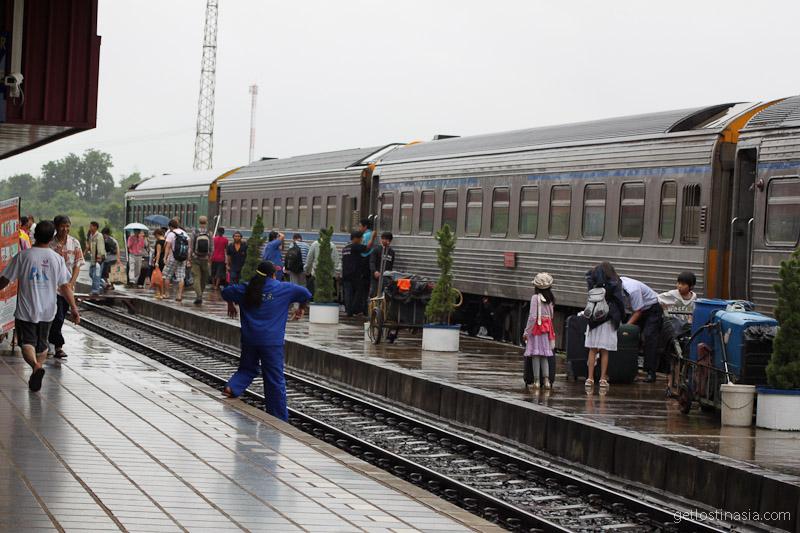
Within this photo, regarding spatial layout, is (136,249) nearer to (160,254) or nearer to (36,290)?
(160,254)

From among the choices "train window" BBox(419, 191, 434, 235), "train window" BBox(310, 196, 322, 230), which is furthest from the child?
"train window" BBox(310, 196, 322, 230)

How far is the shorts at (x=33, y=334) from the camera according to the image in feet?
46.3

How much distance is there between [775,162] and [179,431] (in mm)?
9066

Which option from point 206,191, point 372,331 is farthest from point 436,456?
point 206,191

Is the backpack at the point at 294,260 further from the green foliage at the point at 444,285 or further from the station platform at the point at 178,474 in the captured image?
the station platform at the point at 178,474

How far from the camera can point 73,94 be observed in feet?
49.1

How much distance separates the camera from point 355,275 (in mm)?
29516

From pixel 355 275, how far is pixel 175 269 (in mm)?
6207

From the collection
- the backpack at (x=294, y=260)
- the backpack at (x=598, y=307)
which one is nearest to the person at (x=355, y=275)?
the backpack at (x=294, y=260)

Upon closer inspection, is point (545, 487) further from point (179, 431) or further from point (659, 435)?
point (179, 431)

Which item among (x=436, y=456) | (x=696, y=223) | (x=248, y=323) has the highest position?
(x=696, y=223)

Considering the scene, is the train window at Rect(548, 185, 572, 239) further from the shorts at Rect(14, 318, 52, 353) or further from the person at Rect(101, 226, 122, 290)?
the person at Rect(101, 226, 122, 290)

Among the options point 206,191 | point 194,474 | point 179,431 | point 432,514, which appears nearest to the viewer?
point 432,514

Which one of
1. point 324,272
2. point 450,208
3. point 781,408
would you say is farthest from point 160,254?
point 781,408
